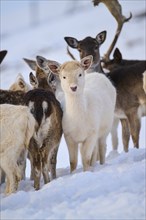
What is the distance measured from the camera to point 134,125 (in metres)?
12.0

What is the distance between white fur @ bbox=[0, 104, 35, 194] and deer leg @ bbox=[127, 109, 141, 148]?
16.2ft

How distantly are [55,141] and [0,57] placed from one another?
2.75 meters

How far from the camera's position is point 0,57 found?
10352 mm

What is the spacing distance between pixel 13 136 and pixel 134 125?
5.22m

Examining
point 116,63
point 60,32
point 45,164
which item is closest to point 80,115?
point 45,164

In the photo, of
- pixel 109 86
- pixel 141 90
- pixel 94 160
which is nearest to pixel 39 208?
pixel 94 160

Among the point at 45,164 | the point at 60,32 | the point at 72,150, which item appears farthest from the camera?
the point at 60,32

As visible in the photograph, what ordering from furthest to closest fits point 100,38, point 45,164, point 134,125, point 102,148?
point 100,38 → point 134,125 → point 102,148 → point 45,164

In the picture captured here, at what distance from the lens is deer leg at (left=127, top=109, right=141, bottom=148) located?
1198 centimetres

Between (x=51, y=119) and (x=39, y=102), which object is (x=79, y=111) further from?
(x=39, y=102)

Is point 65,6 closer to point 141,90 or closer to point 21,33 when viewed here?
point 21,33

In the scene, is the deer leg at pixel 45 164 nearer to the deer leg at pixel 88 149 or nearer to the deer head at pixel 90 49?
the deer leg at pixel 88 149

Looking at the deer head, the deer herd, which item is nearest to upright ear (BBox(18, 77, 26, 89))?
the deer herd

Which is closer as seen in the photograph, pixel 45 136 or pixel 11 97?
pixel 45 136
